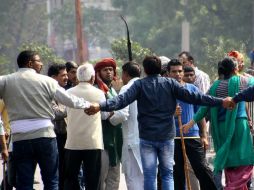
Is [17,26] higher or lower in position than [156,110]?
higher

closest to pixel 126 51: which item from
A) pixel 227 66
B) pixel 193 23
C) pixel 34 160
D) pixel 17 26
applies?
pixel 227 66

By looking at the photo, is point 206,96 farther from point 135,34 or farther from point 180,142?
point 135,34

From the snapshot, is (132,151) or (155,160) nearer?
(155,160)

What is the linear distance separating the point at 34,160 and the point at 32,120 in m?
0.45

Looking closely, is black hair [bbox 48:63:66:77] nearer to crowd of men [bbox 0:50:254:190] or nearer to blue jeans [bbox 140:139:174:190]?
crowd of men [bbox 0:50:254:190]

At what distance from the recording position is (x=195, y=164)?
11.9 m

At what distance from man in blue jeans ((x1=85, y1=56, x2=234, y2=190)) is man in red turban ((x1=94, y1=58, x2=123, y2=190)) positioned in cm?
76

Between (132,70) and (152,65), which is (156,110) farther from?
(132,70)

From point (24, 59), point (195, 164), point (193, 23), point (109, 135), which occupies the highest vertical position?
point (193, 23)

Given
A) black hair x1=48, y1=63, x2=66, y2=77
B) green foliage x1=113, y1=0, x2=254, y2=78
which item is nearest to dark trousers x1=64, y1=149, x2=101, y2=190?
black hair x1=48, y1=63, x2=66, y2=77

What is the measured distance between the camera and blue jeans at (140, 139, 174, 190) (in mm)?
10672

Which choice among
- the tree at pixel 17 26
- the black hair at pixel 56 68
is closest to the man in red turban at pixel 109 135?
the black hair at pixel 56 68

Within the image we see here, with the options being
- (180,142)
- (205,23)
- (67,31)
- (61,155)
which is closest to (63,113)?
(61,155)

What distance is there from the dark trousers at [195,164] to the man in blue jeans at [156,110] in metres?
1.21
